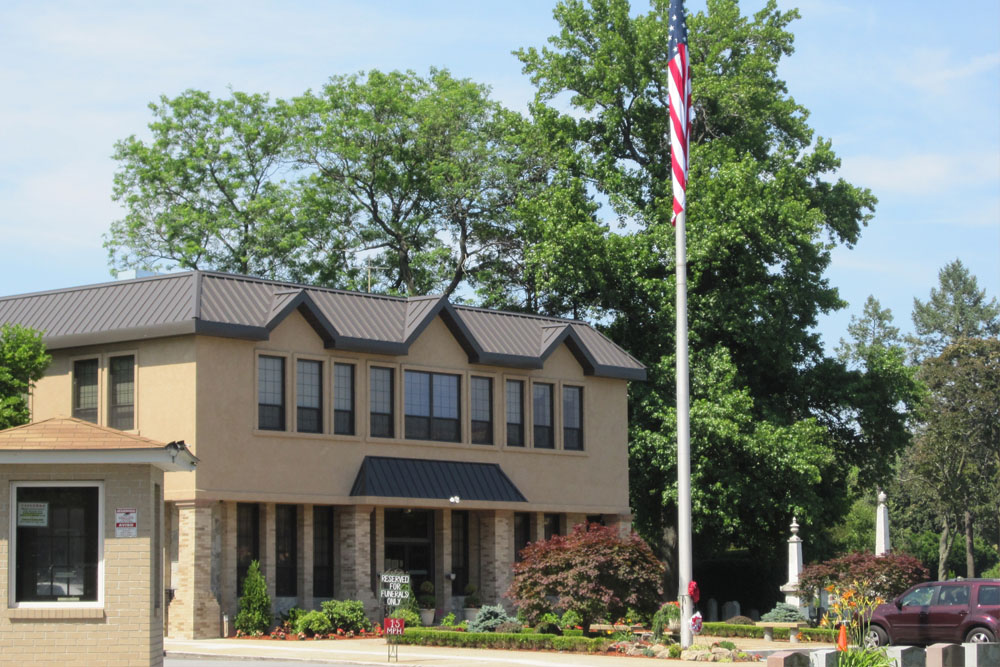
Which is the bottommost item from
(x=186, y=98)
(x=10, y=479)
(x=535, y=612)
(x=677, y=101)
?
(x=535, y=612)

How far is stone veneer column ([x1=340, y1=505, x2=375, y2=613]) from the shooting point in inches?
1444

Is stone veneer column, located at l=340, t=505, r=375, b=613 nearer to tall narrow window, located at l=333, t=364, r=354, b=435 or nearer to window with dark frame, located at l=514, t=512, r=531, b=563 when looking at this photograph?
tall narrow window, located at l=333, t=364, r=354, b=435

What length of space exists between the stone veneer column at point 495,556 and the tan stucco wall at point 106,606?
21804mm

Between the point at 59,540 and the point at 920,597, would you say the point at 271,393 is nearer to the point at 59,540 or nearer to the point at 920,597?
the point at 920,597

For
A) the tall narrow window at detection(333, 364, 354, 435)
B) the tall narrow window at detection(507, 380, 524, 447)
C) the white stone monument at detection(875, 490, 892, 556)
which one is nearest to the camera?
the tall narrow window at detection(333, 364, 354, 435)

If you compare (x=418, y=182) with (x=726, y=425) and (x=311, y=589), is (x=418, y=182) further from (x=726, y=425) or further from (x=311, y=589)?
(x=311, y=589)

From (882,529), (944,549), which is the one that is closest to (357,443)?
(882,529)

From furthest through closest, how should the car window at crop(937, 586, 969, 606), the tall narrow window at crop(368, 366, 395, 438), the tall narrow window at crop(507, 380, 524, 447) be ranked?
the tall narrow window at crop(507, 380, 524, 447), the tall narrow window at crop(368, 366, 395, 438), the car window at crop(937, 586, 969, 606)

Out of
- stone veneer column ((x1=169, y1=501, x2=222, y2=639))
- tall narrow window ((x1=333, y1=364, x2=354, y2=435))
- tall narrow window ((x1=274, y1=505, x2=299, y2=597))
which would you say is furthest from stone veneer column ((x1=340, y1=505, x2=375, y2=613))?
stone veneer column ((x1=169, y1=501, x2=222, y2=639))

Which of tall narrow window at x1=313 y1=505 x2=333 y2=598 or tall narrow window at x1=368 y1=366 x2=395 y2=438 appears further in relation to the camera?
tall narrow window at x1=368 y1=366 x2=395 y2=438

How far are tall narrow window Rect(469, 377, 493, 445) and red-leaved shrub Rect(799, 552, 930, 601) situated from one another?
989 centimetres

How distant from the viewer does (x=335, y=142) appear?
5534 cm

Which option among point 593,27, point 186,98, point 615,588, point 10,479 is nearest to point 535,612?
point 615,588

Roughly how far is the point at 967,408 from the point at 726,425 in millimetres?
37205
